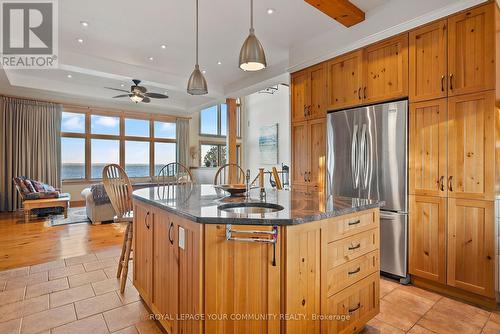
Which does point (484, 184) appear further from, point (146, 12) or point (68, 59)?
point (68, 59)

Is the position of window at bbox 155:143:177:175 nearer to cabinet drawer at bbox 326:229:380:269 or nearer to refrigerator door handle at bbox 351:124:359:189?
refrigerator door handle at bbox 351:124:359:189

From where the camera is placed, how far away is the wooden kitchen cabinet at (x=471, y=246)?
7.17ft

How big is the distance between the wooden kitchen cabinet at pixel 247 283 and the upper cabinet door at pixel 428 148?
2.00m

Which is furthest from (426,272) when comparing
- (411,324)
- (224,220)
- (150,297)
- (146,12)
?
(146,12)

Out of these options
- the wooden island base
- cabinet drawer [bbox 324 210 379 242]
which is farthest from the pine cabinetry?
the wooden island base

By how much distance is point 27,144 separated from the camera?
6.44m

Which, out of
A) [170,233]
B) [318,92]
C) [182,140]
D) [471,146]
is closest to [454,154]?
[471,146]

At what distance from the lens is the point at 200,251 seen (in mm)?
1307

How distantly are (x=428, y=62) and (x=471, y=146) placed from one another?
910mm

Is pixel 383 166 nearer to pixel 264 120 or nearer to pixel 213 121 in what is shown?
pixel 264 120

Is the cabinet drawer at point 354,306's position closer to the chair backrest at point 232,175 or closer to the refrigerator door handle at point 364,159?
the refrigerator door handle at point 364,159

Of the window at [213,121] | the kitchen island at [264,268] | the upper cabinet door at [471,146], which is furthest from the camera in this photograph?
the window at [213,121]

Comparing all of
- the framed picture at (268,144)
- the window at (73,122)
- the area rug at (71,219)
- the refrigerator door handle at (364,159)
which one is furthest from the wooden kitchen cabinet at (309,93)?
the window at (73,122)

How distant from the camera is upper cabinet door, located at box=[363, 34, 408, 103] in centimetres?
273
